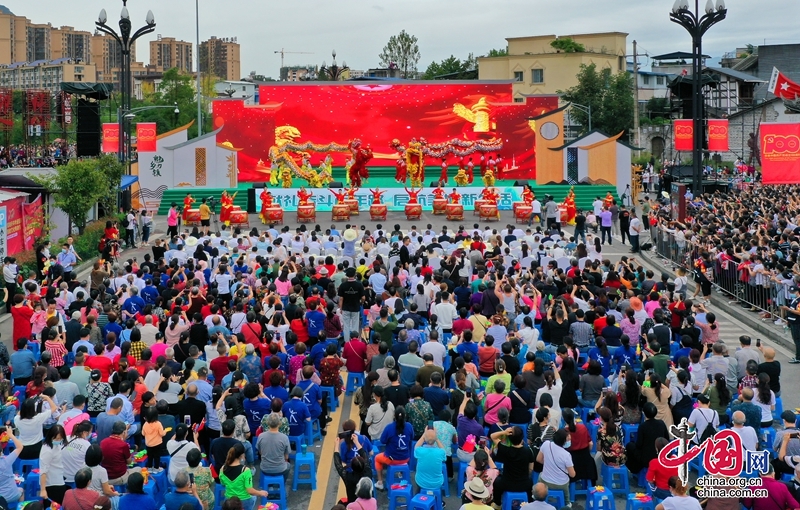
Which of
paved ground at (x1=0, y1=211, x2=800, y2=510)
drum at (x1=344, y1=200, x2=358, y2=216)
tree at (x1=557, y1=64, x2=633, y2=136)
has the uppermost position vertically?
tree at (x1=557, y1=64, x2=633, y2=136)

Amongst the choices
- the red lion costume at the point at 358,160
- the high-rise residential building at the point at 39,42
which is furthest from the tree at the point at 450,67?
the high-rise residential building at the point at 39,42

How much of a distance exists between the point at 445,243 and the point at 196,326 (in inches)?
362

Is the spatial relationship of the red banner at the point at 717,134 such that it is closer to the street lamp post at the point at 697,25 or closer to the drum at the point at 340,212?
the street lamp post at the point at 697,25

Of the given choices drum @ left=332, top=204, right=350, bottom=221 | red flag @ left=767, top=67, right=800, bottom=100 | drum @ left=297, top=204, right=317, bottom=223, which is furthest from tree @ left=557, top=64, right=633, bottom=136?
drum @ left=297, top=204, right=317, bottom=223

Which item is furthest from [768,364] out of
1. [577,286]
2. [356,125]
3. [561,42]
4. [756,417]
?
[561,42]

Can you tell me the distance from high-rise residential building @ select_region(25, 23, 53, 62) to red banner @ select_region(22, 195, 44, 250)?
172990mm

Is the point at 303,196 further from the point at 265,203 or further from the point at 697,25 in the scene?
the point at 697,25

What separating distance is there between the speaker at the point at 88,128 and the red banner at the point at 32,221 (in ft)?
42.5

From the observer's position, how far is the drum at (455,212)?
35.1 metres

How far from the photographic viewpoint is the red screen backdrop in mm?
49781

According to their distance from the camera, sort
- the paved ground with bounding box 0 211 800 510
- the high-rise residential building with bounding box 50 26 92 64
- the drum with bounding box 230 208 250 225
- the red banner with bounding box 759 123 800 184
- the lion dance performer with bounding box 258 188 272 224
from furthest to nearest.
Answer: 1. the high-rise residential building with bounding box 50 26 92 64
2. the lion dance performer with bounding box 258 188 272 224
3. the drum with bounding box 230 208 250 225
4. the red banner with bounding box 759 123 800 184
5. the paved ground with bounding box 0 211 800 510

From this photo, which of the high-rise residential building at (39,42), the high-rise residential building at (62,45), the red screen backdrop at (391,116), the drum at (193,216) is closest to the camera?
the drum at (193,216)

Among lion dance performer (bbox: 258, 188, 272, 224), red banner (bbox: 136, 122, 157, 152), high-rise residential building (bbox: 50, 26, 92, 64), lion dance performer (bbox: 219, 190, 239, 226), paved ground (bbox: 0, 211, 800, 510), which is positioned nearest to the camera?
paved ground (bbox: 0, 211, 800, 510)

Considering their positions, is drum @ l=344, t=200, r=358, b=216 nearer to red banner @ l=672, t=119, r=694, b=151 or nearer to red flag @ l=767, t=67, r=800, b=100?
red banner @ l=672, t=119, r=694, b=151
